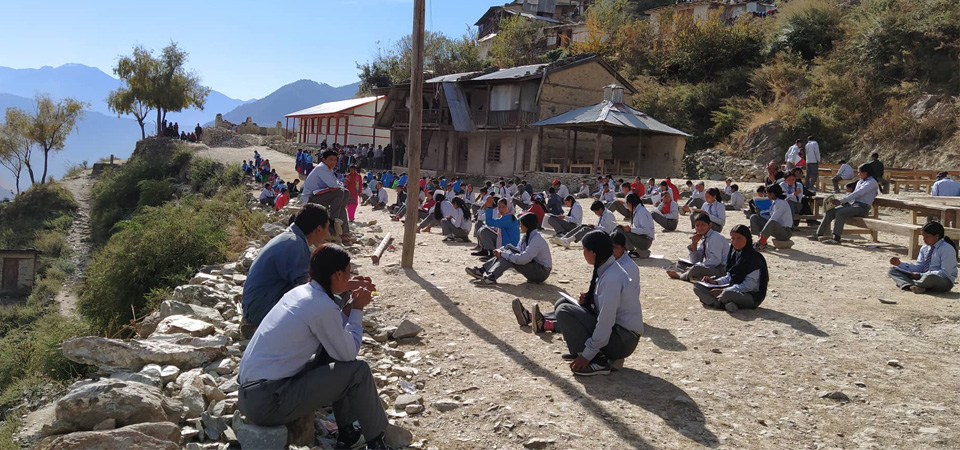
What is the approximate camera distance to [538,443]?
3.90 meters

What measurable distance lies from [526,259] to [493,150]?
79.2 ft

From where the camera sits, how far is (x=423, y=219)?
1472 centimetres

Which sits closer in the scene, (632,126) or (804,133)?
(632,126)

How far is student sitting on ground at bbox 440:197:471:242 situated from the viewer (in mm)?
12516

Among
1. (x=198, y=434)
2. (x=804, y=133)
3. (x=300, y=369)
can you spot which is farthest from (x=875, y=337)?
(x=804, y=133)

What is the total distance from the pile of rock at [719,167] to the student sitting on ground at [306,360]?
23.5 metres

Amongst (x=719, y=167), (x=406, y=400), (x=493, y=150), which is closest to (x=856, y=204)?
(x=406, y=400)

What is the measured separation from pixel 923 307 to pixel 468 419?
5.92 metres

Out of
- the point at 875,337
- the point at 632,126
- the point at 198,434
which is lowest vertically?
the point at 198,434

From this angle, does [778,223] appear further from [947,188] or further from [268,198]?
[268,198]

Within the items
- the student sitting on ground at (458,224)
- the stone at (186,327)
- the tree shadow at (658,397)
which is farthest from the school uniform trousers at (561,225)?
the stone at (186,327)

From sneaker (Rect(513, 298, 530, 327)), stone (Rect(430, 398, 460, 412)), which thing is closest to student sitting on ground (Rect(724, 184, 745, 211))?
sneaker (Rect(513, 298, 530, 327))

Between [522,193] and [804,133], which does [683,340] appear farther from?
[804,133]

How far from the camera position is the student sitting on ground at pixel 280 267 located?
4898mm
